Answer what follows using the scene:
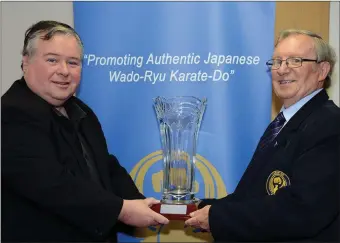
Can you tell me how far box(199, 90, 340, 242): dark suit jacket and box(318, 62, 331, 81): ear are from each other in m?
0.11

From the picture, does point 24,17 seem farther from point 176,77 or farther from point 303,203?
point 303,203

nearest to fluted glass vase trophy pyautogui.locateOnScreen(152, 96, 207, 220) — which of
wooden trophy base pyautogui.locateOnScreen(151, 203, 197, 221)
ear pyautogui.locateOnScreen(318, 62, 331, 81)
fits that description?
wooden trophy base pyautogui.locateOnScreen(151, 203, 197, 221)

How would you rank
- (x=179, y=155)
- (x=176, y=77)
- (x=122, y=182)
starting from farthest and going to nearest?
(x=176, y=77), (x=122, y=182), (x=179, y=155)

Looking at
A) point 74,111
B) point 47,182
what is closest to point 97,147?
point 74,111

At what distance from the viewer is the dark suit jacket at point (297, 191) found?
192cm

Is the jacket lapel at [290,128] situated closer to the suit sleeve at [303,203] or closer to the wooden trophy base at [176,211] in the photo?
the suit sleeve at [303,203]

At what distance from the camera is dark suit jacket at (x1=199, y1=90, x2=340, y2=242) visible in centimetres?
192

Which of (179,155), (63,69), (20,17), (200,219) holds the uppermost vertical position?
(20,17)

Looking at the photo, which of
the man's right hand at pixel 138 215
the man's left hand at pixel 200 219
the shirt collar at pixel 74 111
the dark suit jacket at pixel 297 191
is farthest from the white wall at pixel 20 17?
the dark suit jacket at pixel 297 191

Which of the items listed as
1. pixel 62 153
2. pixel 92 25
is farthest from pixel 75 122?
pixel 92 25

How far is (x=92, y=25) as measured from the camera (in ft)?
8.78

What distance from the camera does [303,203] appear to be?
1905 mm

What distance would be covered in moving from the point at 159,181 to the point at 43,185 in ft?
2.81

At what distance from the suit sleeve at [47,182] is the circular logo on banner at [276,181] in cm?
62
